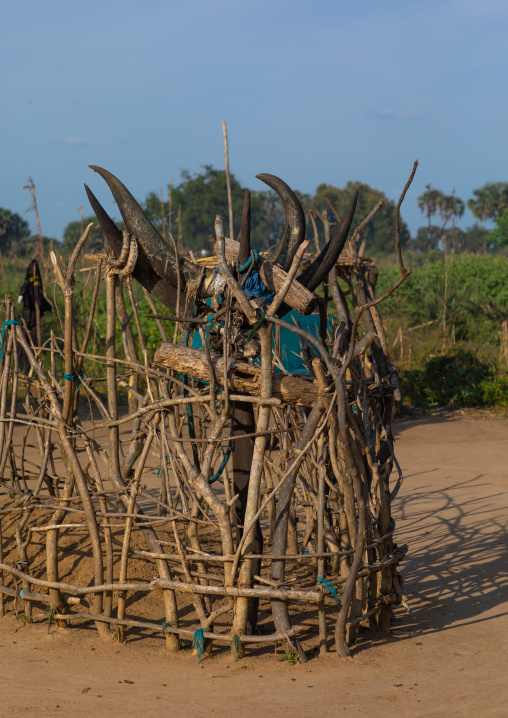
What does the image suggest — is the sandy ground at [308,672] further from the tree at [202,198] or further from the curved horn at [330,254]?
the tree at [202,198]

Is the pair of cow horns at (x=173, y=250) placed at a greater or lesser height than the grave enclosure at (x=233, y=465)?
greater

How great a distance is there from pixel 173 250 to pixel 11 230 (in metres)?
28.2

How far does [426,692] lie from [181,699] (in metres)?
0.98

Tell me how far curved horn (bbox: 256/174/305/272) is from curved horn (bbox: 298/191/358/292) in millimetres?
114

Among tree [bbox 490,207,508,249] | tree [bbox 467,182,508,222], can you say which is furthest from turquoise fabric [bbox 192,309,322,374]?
tree [bbox 467,182,508,222]

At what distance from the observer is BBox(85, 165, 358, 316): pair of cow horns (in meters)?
3.22

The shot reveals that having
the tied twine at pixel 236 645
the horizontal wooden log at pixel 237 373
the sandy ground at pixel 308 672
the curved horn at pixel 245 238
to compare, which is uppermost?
the curved horn at pixel 245 238

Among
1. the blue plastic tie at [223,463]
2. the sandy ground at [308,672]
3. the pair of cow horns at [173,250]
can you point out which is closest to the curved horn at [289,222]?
the pair of cow horns at [173,250]

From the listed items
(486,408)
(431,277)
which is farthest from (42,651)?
(431,277)

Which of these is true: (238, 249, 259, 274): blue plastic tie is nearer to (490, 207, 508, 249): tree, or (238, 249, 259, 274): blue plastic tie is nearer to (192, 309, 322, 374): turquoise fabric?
(192, 309, 322, 374): turquoise fabric

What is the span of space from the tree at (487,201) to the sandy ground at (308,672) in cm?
3750

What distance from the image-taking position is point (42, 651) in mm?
3357

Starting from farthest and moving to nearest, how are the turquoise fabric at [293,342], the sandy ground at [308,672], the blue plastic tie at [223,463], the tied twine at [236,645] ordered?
the turquoise fabric at [293,342], the blue plastic tie at [223,463], the tied twine at [236,645], the sandy ground at [308,672]

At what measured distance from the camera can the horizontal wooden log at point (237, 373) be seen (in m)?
3.18
